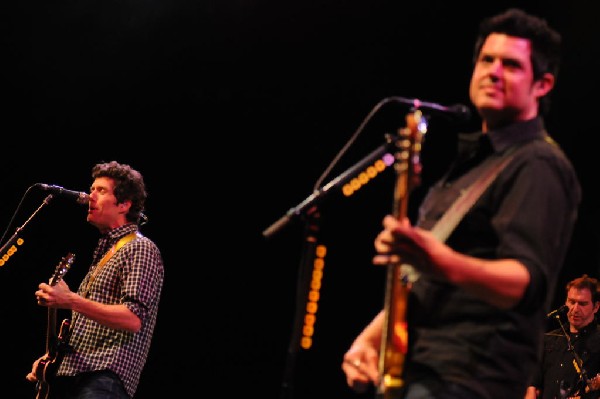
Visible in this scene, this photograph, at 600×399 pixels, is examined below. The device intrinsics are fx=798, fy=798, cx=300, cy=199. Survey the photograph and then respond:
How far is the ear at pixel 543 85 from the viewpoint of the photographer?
2.31 meters

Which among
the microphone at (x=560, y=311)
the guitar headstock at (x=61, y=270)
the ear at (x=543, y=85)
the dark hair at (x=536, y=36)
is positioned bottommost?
the guitar headstock at (x=61, y=270)

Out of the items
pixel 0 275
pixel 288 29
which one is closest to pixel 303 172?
pixel 288 29

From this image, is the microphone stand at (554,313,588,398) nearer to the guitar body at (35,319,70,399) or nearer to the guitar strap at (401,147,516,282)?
the guitar body at (35,319,70,399)

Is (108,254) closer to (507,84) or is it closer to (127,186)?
(127,186)

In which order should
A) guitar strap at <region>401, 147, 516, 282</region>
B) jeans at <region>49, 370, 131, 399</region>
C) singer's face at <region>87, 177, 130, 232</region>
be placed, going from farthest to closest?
singer's face at <region>87, 177, 130, 232</region>, jeans at <region>49, 370, 131, 399</region>, guitar strap at <region>401, 147, 516, 282</region>

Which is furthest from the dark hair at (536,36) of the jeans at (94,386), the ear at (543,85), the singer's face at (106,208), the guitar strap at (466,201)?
the singer's face at (106,208)

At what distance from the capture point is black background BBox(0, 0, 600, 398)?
7.18 meters

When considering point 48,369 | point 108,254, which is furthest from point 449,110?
point 48,369

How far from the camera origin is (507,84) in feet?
7.41

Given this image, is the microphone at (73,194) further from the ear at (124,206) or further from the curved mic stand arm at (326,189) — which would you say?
the curved mic stand arm at (326,189)

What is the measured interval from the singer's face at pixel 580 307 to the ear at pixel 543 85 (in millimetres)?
Result: 4750

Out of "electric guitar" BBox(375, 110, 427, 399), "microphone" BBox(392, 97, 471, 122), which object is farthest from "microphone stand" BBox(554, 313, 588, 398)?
"electric guitar" BBox(375, 110, 427, 399)

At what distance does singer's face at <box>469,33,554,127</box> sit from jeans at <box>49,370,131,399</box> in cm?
270

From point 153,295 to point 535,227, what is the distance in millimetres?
2871
